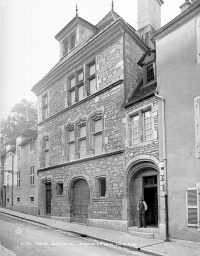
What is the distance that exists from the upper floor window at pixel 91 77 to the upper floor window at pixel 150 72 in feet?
10.8

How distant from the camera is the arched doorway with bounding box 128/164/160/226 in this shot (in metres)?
12.5

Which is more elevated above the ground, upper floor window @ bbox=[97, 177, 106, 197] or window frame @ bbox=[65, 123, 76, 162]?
window frame @ bbox=[65, 123, 76, 162]

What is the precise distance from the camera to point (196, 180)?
31.7 ft

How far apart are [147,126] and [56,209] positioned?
847 cm

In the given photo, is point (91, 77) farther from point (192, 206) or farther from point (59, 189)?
point (192, 206)

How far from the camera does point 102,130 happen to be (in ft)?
47.6

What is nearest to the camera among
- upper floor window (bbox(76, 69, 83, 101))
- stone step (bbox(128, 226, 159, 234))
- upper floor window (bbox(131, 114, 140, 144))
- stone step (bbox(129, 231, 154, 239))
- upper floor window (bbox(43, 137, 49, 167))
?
stone step (bbox(129, 231, 154, 239))

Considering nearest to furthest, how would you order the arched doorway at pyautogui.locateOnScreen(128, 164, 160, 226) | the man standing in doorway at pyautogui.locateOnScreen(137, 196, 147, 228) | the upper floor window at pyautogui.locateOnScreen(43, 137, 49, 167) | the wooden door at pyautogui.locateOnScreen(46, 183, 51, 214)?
1. the man standing in doorway at pyautogui.locateOnScreen(137, 196, 147, 228)
2. the arched doorway at pyautogui.locateOnScreen(128, 164, 160, 226)
3. the wooden door at pyautogui.locateOnScreen(46, 183, 51, 214)
4. the upper floor window at pyautogui.locateOnScreen(43, 137, 49, 167)

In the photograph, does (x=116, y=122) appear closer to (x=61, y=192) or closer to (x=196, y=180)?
(x=196, y=180)

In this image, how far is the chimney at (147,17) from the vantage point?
59.5ft

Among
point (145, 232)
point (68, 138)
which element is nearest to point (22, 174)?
point (68, 138)

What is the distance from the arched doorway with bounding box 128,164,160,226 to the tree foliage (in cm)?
2394

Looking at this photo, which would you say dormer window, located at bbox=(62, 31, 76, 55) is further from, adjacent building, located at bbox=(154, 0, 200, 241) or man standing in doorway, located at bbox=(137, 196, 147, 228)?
man standing in doorway, located at bbox=(137, 196, 147, 228)

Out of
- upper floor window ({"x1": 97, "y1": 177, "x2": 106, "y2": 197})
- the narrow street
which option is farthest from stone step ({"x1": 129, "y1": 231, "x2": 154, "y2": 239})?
upper floor window ({"x1": 97, "y1": 177, "x2": 106, "y2": 197})
